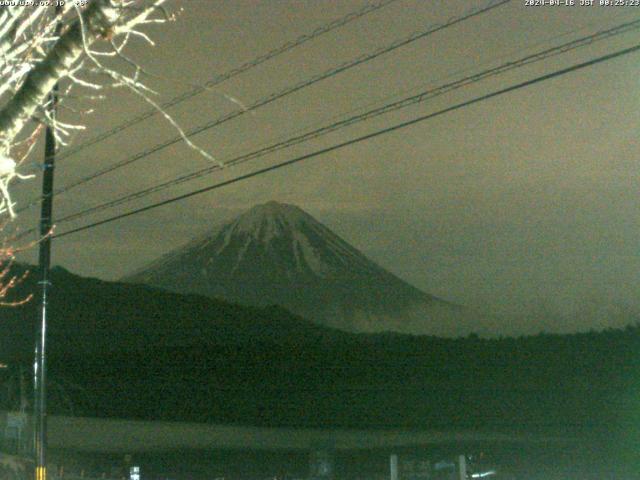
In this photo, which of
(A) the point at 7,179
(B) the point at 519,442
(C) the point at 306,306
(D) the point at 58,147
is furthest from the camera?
(C) the point at 306,306

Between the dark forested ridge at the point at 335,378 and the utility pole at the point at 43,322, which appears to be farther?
the dark forested ridge at the point at 335,378

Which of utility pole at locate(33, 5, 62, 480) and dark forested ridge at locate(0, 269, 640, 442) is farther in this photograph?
dark forested ridge at locate(0, 269, 640, 442)

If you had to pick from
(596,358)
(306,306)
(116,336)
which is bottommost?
(596,358)

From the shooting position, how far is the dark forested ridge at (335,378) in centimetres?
4891

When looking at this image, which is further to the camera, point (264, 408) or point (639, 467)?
point (264, 408)

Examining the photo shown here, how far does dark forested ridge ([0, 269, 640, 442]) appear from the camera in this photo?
160 feet

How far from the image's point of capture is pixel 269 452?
39.7 metres

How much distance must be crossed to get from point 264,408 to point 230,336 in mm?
31836

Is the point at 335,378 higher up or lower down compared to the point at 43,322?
higher up

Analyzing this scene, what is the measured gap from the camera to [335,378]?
197ft

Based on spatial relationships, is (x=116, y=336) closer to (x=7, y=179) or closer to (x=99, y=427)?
(x=99, y=427)

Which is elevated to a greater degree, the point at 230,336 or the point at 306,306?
the point at 306,306

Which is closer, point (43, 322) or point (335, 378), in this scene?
point (43, 322)

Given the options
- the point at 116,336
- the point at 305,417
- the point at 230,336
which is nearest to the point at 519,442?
the point at 305,417
